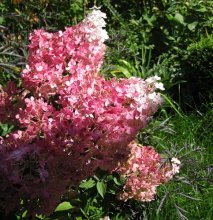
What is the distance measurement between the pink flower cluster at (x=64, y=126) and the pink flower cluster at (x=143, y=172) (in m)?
0.40

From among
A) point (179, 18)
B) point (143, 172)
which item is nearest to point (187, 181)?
point (143, 172)

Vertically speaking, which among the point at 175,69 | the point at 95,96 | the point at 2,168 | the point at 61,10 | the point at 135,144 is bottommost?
the point at 175,69

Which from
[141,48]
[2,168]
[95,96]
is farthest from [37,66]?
[141,48]

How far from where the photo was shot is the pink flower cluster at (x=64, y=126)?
187 centimetres

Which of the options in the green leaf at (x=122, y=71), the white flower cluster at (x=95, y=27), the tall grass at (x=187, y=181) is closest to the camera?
the white flower cluster at (x=95, y=27)

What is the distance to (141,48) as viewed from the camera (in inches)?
173

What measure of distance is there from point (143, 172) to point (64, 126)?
67cm

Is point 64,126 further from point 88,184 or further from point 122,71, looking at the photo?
point 122,71

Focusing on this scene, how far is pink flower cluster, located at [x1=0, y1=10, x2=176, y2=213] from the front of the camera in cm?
187

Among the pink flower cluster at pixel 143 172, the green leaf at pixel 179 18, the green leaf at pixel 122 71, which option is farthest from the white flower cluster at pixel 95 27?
the green leaf at pixel 179 18

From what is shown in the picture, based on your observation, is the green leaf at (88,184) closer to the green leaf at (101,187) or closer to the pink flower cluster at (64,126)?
the green leaf at (101,187)

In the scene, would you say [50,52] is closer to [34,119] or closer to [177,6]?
[34,119]

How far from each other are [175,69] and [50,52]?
97.4 inches

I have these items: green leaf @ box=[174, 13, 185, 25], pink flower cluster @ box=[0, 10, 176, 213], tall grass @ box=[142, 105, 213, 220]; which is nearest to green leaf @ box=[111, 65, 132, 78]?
tall grass @ box=[142, 105, 213, 220]
